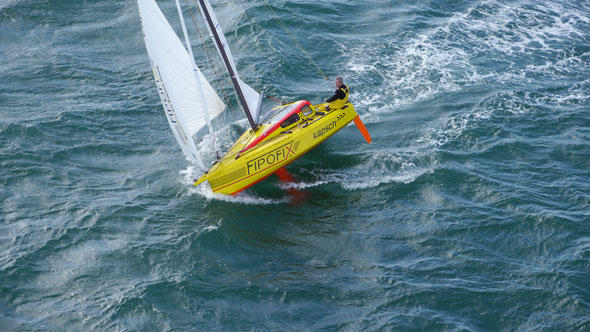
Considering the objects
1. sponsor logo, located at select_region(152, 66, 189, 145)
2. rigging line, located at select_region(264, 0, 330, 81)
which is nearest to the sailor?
rigging line, located at select_region(264, 0, 330, 81)

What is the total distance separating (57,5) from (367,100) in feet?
51.3

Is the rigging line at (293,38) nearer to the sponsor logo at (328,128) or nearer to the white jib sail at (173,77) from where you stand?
the sponsor logo at (328,128)

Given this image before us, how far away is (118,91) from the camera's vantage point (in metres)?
20.8

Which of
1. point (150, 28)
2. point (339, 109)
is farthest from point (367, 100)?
point (150, 28)

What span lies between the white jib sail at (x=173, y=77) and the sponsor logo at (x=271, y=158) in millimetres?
1654

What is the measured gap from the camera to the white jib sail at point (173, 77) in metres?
14.5

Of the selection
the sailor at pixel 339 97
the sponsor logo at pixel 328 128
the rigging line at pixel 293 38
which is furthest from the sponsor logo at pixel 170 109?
the rigging line at pixel 293 38

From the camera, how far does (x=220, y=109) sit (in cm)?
1722

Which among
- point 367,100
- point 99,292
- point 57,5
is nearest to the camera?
point 99,292

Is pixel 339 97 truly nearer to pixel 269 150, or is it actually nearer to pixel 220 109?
pixel 269 150

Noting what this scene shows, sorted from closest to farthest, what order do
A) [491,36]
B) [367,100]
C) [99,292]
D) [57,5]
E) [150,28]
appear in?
[99,292]
[150,28]
[367,100]
[491,36]
[57,5]

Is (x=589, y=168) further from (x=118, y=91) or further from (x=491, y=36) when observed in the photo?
(x=118, y=91)

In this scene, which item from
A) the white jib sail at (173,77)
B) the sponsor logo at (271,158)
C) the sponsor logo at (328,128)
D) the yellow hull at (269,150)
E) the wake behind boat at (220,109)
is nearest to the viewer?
the white jib sail at (173,77)

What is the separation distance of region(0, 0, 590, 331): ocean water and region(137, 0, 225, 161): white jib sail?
183cm
